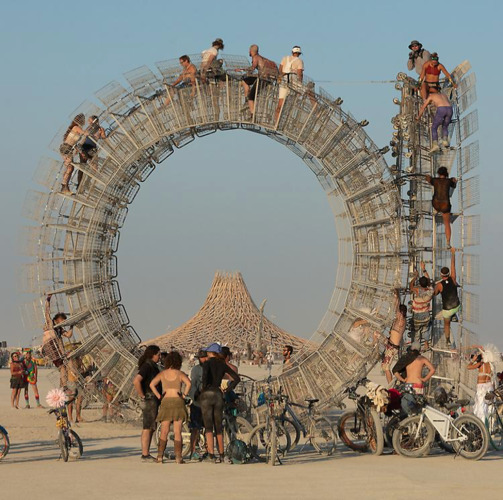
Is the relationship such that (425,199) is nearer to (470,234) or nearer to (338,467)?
(470,234)

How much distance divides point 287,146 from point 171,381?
7110 millimetres

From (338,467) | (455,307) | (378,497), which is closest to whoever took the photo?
Result: (378,497)

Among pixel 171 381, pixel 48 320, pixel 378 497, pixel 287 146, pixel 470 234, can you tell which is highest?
pixel 287 146

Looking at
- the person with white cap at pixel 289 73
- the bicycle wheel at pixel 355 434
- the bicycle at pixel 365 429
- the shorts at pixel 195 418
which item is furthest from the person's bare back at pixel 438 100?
the shorts at pixel 195 418

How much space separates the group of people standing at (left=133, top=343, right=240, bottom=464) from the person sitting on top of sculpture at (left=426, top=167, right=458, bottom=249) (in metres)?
6.60

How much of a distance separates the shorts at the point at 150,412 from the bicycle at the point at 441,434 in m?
3.64

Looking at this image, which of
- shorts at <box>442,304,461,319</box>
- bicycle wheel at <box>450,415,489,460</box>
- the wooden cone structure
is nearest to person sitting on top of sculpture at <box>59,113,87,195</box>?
shorts at <box>442,304,461,319</box>

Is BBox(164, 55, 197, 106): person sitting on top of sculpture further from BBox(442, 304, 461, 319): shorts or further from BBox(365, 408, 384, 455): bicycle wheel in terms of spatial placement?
BBox(365, 408, 384, 455): bicycle wheel

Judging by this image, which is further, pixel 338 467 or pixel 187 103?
pixel 187 103

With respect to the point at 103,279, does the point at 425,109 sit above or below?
above

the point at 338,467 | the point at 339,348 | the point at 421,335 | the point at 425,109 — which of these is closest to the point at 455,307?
the point at 421,335

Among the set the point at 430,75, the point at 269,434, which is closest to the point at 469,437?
the point at 269,434

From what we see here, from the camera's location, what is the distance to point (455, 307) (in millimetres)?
20516

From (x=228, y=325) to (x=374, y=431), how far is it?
5034 cm
